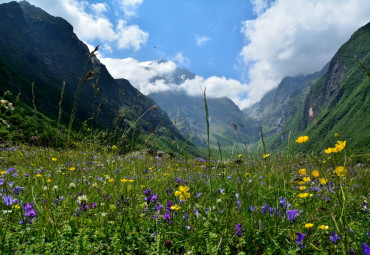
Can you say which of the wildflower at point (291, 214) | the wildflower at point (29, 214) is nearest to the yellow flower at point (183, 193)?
the wildflower at point (291, 214)

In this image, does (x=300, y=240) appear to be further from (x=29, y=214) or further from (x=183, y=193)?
(x=29, y=214)

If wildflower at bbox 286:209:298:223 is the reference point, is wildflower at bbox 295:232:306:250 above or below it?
below

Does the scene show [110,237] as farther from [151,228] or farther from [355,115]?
[355,115]

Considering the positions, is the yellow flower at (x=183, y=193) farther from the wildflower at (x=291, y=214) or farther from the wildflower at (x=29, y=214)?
the wildflower at (x=29, y=214)

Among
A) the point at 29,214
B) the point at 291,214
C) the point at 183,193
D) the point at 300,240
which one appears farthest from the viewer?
the point at 29,214

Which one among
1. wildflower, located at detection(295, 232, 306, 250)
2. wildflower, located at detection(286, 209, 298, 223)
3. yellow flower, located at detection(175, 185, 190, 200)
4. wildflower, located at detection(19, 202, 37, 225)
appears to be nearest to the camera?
yellow flower, located at detection(175, 185, 190, 200)

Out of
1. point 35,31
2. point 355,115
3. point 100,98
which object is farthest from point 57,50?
point 355,115

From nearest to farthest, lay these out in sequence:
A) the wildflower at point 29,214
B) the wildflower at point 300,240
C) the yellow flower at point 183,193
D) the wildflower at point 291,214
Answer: the yellow flower at point 183,193, the wildflower at point 300,240, the wildflower at point 291,214, the wildflower at point 29,214

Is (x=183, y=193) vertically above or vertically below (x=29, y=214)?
above

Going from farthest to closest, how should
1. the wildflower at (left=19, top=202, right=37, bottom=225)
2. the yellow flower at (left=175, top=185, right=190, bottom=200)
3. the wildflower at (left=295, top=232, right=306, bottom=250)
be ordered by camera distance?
the wildflower at (left=19, top=202, right=37, bottom=225) < the wildflower at (left=295, top=232, right=306, bottom=250) < the yellow flower at (left=175, top=185, right=190, bottom=200)

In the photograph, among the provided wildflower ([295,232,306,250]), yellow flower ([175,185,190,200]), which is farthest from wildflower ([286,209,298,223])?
yellow flower ([175,185,190,200])

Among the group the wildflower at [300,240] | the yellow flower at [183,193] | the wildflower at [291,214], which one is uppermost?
the yellow flower at [183,193]

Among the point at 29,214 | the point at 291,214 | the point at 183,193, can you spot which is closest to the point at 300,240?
the point at 291,214

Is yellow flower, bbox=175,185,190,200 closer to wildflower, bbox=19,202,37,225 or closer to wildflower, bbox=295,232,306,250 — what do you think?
wildflower, bbox=295,232,306,250
